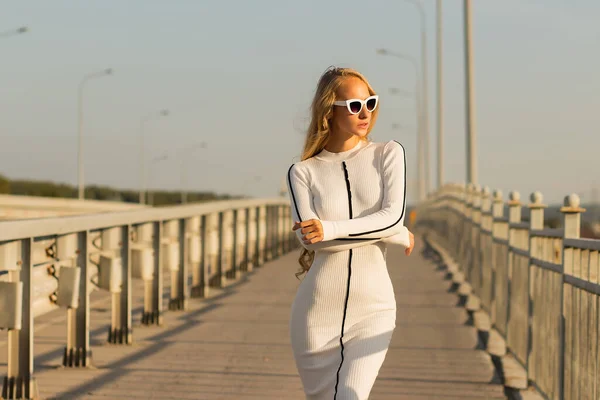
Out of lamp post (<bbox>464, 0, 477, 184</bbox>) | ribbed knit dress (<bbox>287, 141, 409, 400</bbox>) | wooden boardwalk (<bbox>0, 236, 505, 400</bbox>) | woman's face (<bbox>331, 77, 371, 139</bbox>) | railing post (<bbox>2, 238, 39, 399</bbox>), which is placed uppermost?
lamp post (<bbox>464, 0, 477, 184</bbox>)

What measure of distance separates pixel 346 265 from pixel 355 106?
25.1 inches

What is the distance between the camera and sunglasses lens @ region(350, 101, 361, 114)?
5402 millimetres

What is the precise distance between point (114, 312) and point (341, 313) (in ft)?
26.0

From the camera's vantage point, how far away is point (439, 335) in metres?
14.4

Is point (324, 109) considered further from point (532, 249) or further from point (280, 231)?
point (280, 231)

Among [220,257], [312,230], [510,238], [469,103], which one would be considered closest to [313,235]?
[312,230]

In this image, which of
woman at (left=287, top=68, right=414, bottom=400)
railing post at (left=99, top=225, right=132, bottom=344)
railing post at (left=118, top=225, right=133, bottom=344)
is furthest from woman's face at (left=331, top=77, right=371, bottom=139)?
railing post at (left=118, top=225, right=133, bottom=344)

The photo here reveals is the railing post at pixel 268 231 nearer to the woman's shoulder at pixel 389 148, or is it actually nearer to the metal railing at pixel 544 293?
the metal railing at pixel 544 293

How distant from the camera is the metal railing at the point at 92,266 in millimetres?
9266

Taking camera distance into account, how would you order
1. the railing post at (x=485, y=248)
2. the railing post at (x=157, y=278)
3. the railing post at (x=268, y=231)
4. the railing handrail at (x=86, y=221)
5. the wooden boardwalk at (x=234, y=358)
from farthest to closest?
the railing post at (x=268, y=231), the railing post at (x=485, y=248), the railing post at (x=157, y=278), the wooden boardwalk at (x=234, y=358), the railing handrail at (x=86, y=221)

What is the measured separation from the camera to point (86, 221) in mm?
11312

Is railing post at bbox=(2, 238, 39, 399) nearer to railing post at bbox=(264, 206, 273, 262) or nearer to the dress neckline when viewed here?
the dress neckline

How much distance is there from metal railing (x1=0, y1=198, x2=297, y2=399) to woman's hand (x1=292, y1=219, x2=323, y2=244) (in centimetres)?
398

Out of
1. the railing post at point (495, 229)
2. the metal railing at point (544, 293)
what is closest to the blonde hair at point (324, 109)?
the metal railing at point (544, 293)
